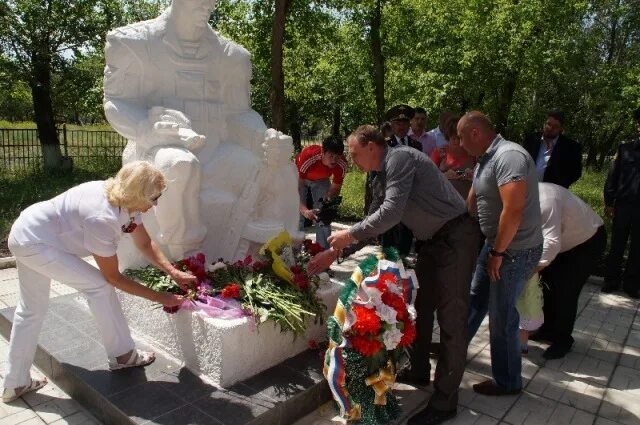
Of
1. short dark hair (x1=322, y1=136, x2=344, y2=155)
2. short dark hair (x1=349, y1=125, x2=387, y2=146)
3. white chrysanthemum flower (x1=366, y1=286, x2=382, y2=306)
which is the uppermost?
short dark hair (x1=349, y1=125, x2=387, y2=146)

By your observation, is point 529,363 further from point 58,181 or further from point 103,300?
point 58,181

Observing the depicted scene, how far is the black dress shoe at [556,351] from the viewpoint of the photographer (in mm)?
3992

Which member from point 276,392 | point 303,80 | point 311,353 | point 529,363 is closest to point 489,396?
point 529,363

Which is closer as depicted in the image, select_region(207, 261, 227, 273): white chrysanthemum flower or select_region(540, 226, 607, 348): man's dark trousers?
select_region(207, 261, 227, 273): white chrysanthemum flower

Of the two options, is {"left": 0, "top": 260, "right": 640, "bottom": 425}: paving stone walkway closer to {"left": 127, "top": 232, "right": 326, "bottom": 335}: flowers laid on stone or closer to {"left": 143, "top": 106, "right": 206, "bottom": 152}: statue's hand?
{"left": 127, "top": 232, "right": 326, "bottom": 335}: flowers laid on stone

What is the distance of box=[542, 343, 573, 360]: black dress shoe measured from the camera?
3992 millimetres

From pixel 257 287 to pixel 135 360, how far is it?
84 cm

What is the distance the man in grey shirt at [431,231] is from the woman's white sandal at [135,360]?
1147mm

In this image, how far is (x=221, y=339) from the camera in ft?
9.28

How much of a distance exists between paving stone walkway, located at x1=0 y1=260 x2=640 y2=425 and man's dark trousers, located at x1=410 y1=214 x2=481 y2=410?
28cm

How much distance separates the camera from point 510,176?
2.79m

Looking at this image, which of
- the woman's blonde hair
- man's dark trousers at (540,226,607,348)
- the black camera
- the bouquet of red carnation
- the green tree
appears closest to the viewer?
the woman's blonde hair

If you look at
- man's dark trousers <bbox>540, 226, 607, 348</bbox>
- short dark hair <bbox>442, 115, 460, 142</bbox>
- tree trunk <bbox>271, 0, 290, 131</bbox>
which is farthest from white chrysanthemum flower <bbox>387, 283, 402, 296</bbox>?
tree trunk <bbox>271, 0, 290, 131</bbox>

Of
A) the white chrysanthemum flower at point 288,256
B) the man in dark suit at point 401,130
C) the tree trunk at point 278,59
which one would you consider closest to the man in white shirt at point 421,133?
the man in dark suit at point 401,130
